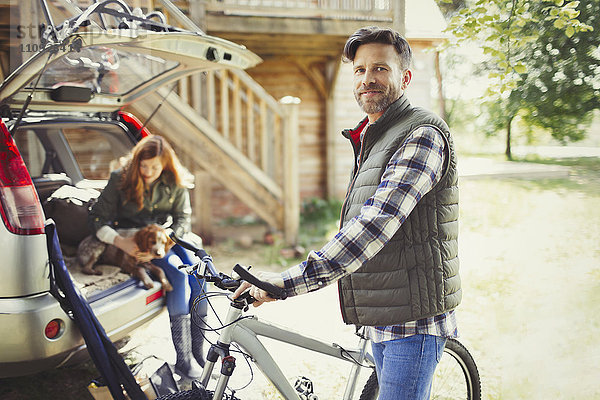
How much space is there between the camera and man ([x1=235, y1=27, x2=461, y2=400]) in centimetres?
155

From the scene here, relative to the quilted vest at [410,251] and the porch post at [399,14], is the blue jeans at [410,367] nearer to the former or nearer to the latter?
the quilted vest at [410,251]

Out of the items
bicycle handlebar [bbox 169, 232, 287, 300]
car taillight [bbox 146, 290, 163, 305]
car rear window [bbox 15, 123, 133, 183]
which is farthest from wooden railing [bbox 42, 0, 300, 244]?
bicycle handlebar [bbox 169, 232, 287, 300]

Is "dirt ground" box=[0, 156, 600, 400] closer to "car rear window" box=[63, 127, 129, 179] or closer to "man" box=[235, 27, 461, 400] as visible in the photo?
"man" box=[235, 27, 461, 400]

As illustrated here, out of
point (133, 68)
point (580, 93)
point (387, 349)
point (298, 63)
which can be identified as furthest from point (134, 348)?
point (298, 63)

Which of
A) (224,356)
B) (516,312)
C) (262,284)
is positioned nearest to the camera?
(262,284)

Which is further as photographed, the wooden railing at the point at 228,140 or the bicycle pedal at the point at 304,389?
the wooden railing at the point at 228,140

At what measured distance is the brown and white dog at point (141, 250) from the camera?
3.17 m

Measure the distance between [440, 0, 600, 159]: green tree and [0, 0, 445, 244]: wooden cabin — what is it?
2.16m

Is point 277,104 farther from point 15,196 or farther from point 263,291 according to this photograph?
point 263,291

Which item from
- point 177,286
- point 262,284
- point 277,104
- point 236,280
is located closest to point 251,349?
point 236,280

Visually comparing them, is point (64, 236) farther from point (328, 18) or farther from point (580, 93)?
point (328, 18)

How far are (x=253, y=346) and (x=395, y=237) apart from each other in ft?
2.16

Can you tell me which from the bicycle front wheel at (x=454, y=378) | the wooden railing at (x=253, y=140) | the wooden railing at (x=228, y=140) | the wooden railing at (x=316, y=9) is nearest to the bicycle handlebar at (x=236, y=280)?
the bicycle front wheel at (x=454, y=378)

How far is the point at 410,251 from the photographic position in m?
1.66
